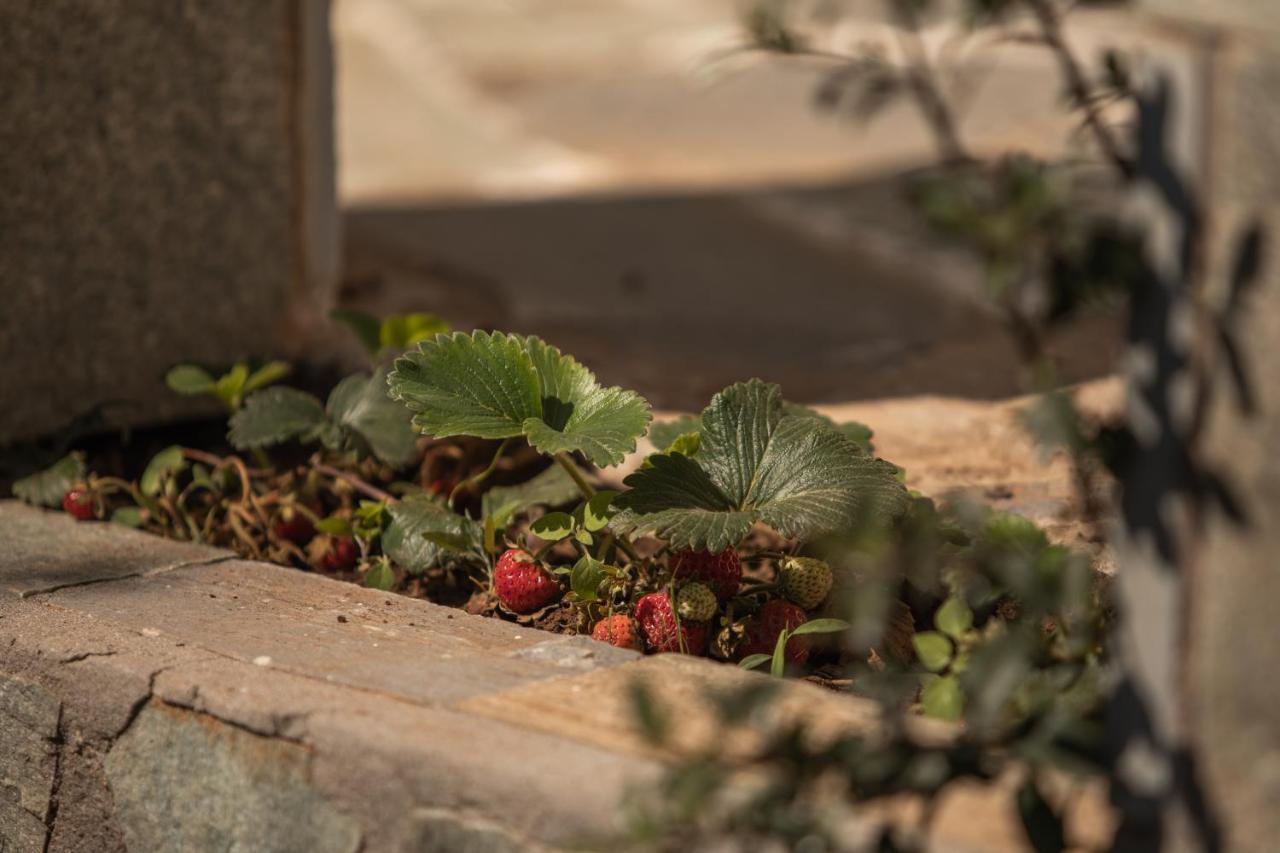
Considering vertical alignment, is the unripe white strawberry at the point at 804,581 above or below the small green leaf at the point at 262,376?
below

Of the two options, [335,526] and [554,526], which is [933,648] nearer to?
[554,526]

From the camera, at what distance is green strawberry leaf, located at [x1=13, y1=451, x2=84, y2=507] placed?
90.0 inches

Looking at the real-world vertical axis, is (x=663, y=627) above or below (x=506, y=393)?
below

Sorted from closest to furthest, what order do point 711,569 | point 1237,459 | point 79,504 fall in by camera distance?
1. point 1237,459
2. point 711,569
3. point 79,504

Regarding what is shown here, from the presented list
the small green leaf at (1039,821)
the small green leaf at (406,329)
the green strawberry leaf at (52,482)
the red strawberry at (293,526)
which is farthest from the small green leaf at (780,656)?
the green strawberry leaf at (52,482)

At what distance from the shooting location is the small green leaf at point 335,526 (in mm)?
2135

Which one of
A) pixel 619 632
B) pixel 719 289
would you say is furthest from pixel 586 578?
pixel 719 289

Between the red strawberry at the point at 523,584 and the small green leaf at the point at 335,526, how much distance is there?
11.7 inches

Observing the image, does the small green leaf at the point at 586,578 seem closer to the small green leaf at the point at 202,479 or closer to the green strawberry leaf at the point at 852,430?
the green strawberry leaf at the point at 852,430

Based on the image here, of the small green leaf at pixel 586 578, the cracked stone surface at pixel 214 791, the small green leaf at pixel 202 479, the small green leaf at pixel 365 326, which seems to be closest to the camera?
the cracked stone surface at pixel 214 791

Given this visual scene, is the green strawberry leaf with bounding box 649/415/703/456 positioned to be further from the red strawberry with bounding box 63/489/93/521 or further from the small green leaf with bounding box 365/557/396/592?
the red strawberry with bounding box 63/489/93/521

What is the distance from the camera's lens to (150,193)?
2.55 metres

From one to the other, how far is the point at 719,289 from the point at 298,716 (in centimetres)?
279

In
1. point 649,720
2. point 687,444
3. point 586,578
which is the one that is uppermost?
point 649,720
